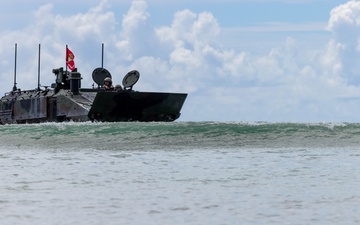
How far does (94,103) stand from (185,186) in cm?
2194

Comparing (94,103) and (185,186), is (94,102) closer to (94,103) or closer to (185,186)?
(94,103)

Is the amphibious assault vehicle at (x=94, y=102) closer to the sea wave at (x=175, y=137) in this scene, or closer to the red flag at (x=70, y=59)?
the red flag at (x=70, y=59)

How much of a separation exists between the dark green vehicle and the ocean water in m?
12.3

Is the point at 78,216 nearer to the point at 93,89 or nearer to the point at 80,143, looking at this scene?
the point at 80,143

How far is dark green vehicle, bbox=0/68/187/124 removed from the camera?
32.0 meters

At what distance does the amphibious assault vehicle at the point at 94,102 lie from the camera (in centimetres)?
3198

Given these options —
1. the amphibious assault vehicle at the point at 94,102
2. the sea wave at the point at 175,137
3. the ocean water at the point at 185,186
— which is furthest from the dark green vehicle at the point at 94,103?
the ocean water at the point at 185,186

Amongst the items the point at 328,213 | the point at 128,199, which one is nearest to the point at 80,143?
the point at 128,199

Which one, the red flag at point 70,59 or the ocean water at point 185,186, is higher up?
the red flag at point 70,59

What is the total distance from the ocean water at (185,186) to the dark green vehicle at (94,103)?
1234cm

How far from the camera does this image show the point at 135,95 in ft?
105

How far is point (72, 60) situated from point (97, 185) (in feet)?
86.5

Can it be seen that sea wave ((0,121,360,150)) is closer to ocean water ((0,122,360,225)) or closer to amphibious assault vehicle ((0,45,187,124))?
ocean water ((0,122,360,225))

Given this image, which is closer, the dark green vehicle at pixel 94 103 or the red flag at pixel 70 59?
the dark green vehicle at pixel 94 103
